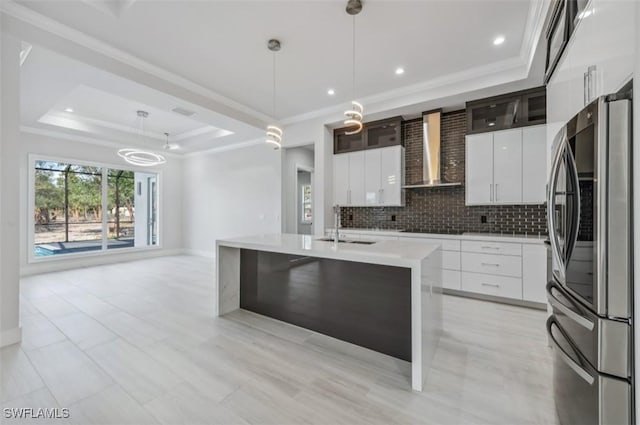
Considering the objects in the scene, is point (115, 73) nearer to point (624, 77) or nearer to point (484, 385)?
point (624, 77)

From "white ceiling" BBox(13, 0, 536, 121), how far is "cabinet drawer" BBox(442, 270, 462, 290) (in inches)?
109

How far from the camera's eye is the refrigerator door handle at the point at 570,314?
47.7 inches

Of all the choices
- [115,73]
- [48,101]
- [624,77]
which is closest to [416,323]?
[624,77]

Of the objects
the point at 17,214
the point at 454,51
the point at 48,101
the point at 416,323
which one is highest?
the point at 454,51

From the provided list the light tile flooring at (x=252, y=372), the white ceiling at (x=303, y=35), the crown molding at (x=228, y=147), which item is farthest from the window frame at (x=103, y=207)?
the white ceiling at (x=303, y=35)

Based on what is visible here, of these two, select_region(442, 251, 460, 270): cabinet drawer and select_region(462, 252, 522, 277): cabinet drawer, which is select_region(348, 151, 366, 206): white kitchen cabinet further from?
select_region(462, 252, 522, 277): cabinet drawer

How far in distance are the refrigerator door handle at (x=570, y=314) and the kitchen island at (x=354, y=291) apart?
716 mm

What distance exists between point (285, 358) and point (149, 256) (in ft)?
21.0

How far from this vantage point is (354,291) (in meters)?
2.53

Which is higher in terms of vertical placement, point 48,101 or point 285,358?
point 48,101

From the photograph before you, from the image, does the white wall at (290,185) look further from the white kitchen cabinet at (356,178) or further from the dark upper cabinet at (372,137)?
the white kitchen cabinet at (356,178)

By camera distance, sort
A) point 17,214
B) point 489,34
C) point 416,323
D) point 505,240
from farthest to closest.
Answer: point 505,240, point 489,34, point 17,214, point 416,323

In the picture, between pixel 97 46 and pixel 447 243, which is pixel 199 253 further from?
pixel 447 243

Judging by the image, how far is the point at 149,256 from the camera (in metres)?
7.14
